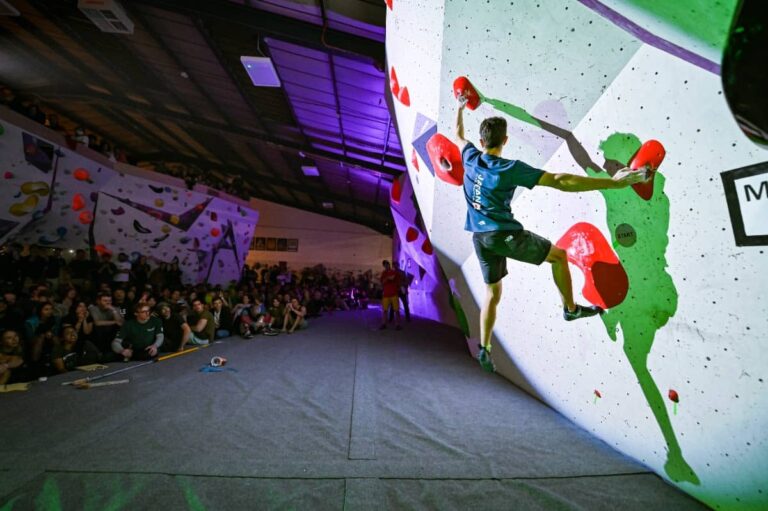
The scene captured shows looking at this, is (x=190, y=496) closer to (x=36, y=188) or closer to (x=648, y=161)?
(x=648, y=161)

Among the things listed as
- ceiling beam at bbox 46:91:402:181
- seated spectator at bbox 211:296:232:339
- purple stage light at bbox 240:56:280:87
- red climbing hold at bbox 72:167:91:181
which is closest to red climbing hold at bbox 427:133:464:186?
purple stage light at bbox 240:56:280:87

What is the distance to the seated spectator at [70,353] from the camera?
4039 millimetres

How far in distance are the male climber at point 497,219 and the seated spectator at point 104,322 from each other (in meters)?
5.00

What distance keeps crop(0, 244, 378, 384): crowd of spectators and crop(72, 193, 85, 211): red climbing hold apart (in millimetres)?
1023

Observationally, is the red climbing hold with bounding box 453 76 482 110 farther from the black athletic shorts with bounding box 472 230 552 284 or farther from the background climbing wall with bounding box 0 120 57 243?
the background climbing wall with bounding box 0 120 57 243

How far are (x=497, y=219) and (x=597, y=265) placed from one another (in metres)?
0.87

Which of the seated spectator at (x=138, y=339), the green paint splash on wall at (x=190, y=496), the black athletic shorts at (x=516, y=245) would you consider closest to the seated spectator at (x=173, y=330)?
the seated spectator at (x=138, y=339)

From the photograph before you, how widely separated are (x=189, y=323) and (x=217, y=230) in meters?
6.06

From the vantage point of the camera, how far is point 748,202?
1412mm

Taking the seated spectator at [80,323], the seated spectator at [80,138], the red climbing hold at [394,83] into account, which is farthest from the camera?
the seated spectator at [80,138]

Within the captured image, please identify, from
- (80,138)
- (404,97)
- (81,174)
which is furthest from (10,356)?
(80,138)

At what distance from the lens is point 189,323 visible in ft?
20.0

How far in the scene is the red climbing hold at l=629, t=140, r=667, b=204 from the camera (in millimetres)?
1699

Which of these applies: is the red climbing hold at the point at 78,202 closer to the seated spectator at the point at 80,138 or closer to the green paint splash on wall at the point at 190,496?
the seated spectator at the point at 80,138
